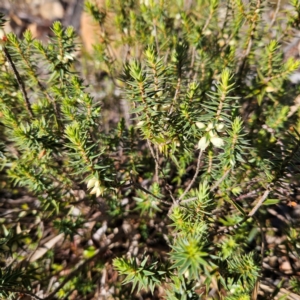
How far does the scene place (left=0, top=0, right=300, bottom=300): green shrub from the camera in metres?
1.55

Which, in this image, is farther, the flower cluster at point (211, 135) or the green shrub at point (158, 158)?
the green shrub at point (158, 158)

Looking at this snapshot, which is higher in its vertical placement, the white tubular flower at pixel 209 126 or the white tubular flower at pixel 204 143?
the white tubular flower at pixel 209 126

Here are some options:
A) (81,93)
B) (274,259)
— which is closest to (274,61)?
(81,93)

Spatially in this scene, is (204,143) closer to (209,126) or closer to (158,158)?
(209,126)

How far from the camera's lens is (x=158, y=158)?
2.05 m

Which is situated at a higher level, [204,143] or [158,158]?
[204,143]

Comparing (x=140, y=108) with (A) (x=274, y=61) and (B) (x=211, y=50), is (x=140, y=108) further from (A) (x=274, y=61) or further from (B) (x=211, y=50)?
(B) (x=211, y=50)

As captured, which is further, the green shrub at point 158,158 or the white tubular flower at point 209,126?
the green shrub at point 158,158

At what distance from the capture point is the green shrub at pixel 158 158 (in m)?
1.55

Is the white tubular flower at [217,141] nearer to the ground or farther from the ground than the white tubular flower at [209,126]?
nearer to the ground

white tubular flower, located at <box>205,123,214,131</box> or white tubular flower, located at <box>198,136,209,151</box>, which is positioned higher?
white tubular flower, located at <box>205,123,214,131</box>

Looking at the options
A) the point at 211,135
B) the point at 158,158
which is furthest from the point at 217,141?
the point at 158,158

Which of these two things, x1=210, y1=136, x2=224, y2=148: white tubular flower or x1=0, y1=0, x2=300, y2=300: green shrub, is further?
x1=0, y1=0, x2=300, y2=300: green shrub

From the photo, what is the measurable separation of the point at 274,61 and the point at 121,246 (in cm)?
198
